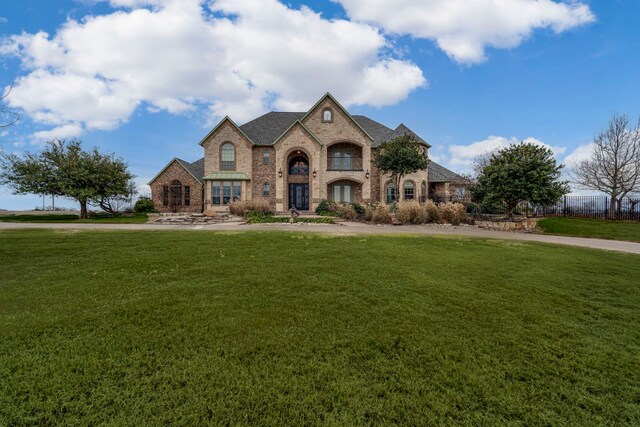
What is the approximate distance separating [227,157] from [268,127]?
5.58 m

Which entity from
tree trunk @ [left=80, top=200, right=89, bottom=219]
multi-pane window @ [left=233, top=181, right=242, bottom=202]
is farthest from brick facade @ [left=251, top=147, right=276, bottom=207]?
tree trunk @ [left=80, top=200, right=89, bottom=219]

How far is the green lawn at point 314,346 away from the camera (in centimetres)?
232

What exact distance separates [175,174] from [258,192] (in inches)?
333

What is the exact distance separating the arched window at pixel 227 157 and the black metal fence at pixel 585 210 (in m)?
20.8

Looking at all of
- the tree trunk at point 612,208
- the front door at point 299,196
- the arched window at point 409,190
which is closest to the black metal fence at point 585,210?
the tree trunk at point 612,208

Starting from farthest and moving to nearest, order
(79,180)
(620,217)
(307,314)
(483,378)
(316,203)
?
(316,203)
(79,180)
(620,217)
(307,314)
(483,378)

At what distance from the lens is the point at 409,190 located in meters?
29.6

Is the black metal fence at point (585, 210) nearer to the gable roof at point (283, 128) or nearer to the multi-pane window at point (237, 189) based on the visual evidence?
the gable roof at point (283, 128)

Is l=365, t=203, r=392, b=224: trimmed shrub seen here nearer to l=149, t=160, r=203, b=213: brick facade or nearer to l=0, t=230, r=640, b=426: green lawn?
l=0, t=230, r=640, b=426: green lawn

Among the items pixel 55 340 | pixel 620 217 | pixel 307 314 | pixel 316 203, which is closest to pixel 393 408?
pixel 307 314

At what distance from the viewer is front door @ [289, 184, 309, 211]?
28.7 meters

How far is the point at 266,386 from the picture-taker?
2.51m

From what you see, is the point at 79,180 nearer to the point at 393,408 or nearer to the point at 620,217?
the point at 393,408

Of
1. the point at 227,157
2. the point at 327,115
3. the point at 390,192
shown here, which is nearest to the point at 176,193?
the point at 227,157
